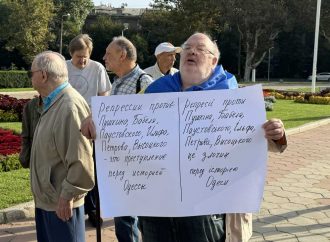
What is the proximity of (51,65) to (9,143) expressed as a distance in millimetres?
6206

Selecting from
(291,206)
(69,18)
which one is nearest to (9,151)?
(291,206)

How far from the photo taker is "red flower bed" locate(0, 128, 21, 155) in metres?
8.12

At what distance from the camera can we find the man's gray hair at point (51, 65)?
309 cm

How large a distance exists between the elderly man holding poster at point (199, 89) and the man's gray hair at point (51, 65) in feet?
1.72

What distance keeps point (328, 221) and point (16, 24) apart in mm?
36670

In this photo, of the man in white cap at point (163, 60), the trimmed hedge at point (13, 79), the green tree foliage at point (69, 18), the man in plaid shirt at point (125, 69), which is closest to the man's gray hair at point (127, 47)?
the man in plaid shirt at point (125, 69)

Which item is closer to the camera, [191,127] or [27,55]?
[191,127]

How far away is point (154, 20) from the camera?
50.2m

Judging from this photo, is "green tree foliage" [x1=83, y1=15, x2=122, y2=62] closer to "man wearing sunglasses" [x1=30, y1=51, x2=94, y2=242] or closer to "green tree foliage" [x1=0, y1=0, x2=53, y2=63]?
"green tree foliage" [x1=0, y1=0, x2=53, y2=63]

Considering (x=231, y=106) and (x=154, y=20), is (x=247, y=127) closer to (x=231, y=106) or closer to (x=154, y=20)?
(x=231, y=106)

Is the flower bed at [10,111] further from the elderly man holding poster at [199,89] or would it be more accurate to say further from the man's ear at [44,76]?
the elderly man holding poster at [199,89]

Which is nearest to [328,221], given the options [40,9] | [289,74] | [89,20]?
[40,9]

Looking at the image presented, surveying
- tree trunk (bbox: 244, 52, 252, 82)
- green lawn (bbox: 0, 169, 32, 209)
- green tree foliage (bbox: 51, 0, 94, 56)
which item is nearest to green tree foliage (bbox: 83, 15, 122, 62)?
green tree foliage (bbox: 51, 0, 94, 56)

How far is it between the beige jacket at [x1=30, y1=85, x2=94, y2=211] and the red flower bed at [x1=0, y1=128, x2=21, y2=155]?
17.0 ft
